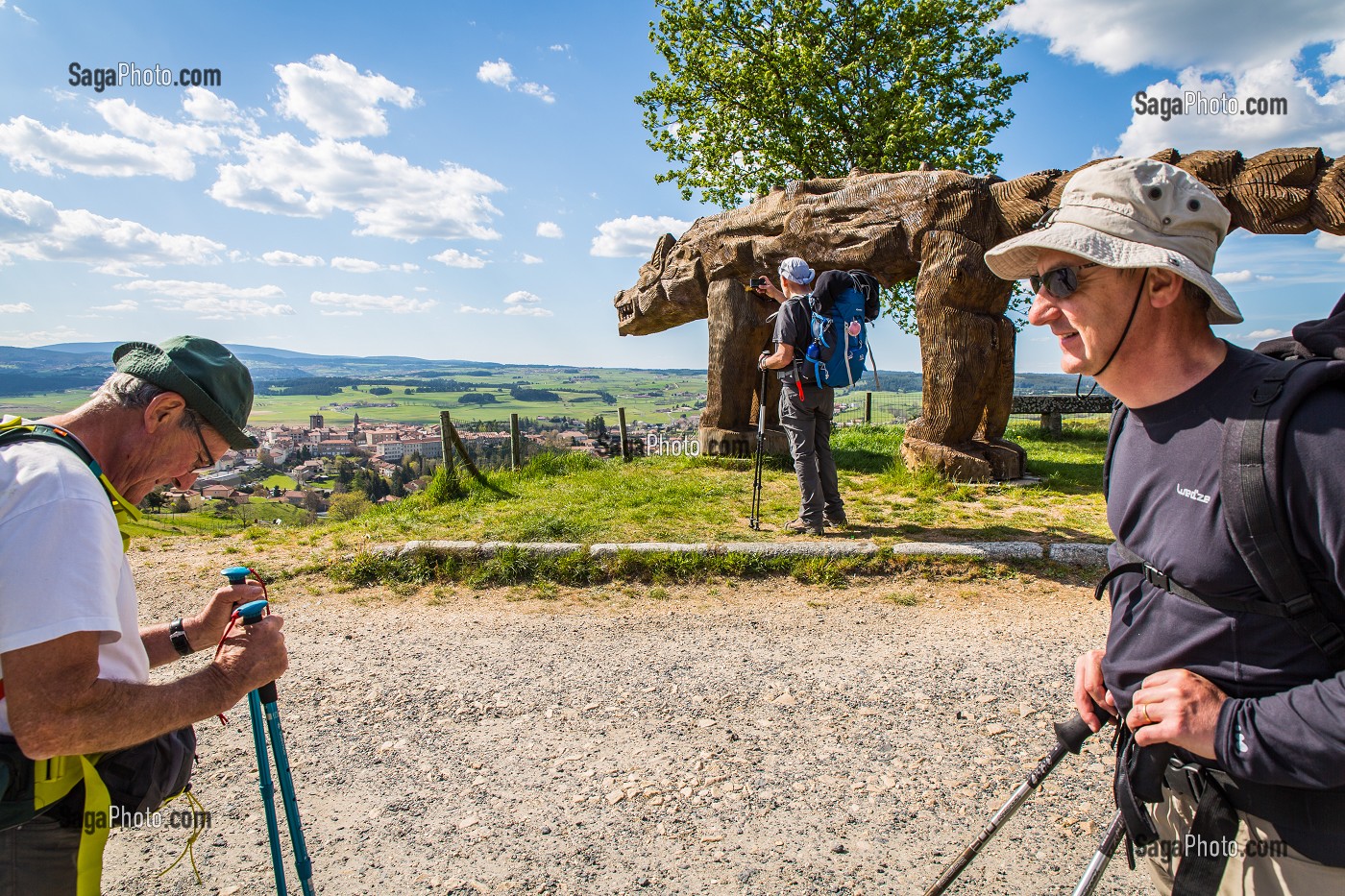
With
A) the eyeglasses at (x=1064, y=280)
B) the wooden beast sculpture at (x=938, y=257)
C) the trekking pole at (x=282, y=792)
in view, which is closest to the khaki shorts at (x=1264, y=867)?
the eyeglasses at (x=1064, y=280)

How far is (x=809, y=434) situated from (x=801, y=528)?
0.91 metres

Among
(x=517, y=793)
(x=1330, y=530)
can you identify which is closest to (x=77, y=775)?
(x=517, y=793)

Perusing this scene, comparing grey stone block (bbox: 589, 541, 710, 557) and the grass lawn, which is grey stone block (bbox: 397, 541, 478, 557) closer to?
the grass lawn

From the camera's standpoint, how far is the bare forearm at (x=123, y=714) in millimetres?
1730

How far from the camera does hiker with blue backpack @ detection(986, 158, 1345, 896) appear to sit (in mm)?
1436

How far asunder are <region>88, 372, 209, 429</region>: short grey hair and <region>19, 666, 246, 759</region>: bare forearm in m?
0.75

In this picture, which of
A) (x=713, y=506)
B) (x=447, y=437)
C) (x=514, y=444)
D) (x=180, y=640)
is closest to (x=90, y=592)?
(x=180, y=640)

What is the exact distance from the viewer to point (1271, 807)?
1.54 meters

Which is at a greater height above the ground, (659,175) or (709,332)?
(659,175)

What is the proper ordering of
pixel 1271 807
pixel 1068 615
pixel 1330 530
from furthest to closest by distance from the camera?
pixel 1068 615 < pixel 1271 807 < pixel 1330 530

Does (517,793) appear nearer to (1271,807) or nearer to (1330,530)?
(1271,807)

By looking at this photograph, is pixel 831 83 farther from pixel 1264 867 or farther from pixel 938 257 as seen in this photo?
pixel 1264 867

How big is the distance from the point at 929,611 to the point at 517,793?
11.2 feet

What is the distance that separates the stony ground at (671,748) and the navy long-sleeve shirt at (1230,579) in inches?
66.8
